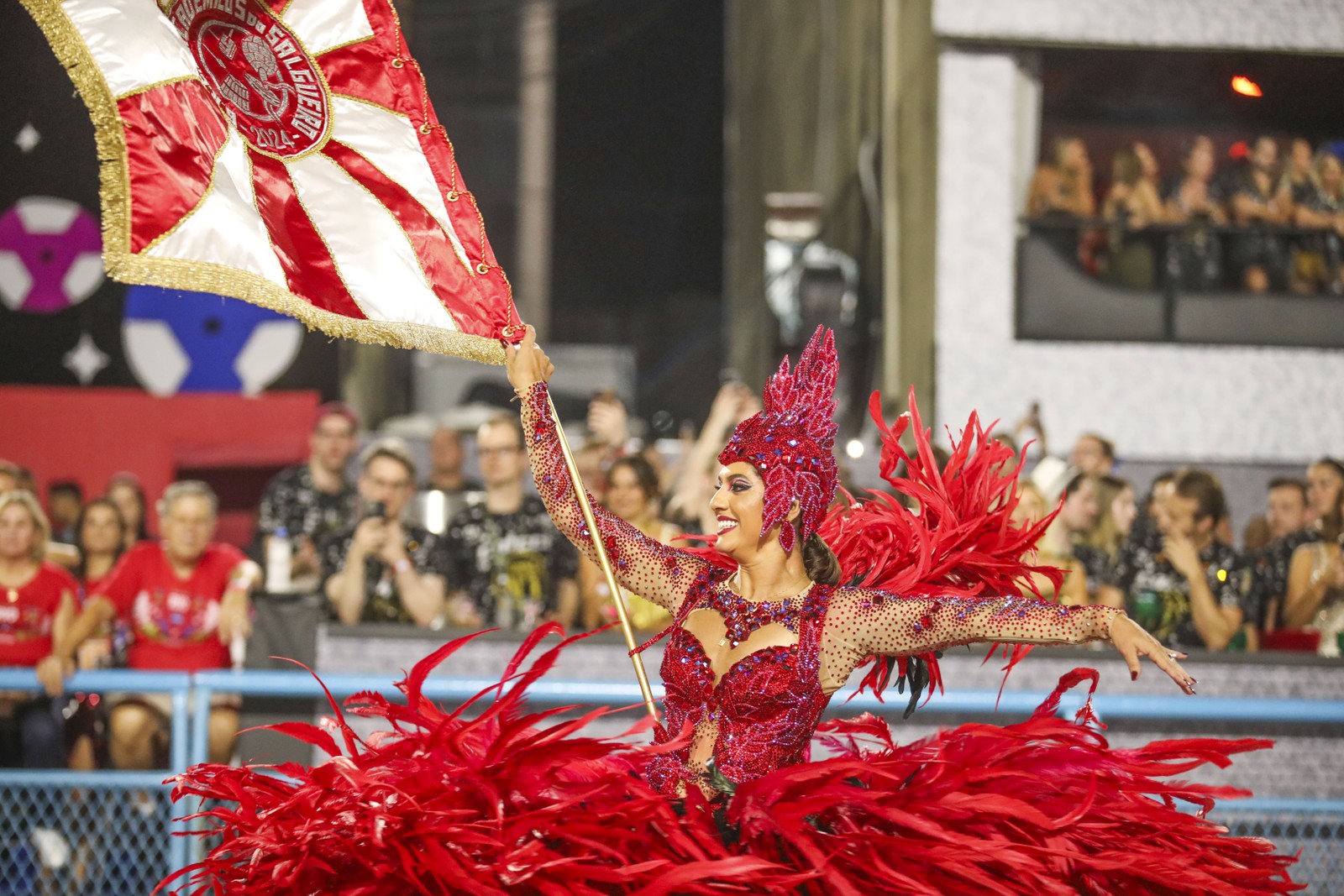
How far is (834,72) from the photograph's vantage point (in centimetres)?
1334

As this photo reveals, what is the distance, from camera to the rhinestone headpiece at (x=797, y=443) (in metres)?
3.03

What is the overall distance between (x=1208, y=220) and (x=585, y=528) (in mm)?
6707

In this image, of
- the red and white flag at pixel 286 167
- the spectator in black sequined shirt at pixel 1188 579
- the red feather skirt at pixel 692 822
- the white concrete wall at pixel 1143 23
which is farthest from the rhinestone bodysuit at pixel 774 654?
the white concrete wall at pixel 1143 23

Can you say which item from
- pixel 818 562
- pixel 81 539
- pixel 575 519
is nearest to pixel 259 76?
pixel 575 519

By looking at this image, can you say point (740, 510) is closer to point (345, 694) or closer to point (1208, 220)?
point (345, 694)

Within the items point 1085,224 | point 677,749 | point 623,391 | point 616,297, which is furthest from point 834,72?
point 677,749

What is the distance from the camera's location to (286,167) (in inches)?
143

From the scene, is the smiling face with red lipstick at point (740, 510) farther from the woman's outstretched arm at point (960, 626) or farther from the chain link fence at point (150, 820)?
the chain link fence at point (150, 820)

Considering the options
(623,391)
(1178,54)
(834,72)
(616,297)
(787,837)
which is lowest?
(787,837)

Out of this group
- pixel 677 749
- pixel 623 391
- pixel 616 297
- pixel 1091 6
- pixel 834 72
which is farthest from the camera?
pixel 616 297

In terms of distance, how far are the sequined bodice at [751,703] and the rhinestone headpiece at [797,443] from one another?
20 cm

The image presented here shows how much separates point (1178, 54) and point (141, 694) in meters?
7.30

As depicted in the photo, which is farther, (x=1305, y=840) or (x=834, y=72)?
(x=834, y=72)

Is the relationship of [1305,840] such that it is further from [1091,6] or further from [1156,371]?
[1091,6]
